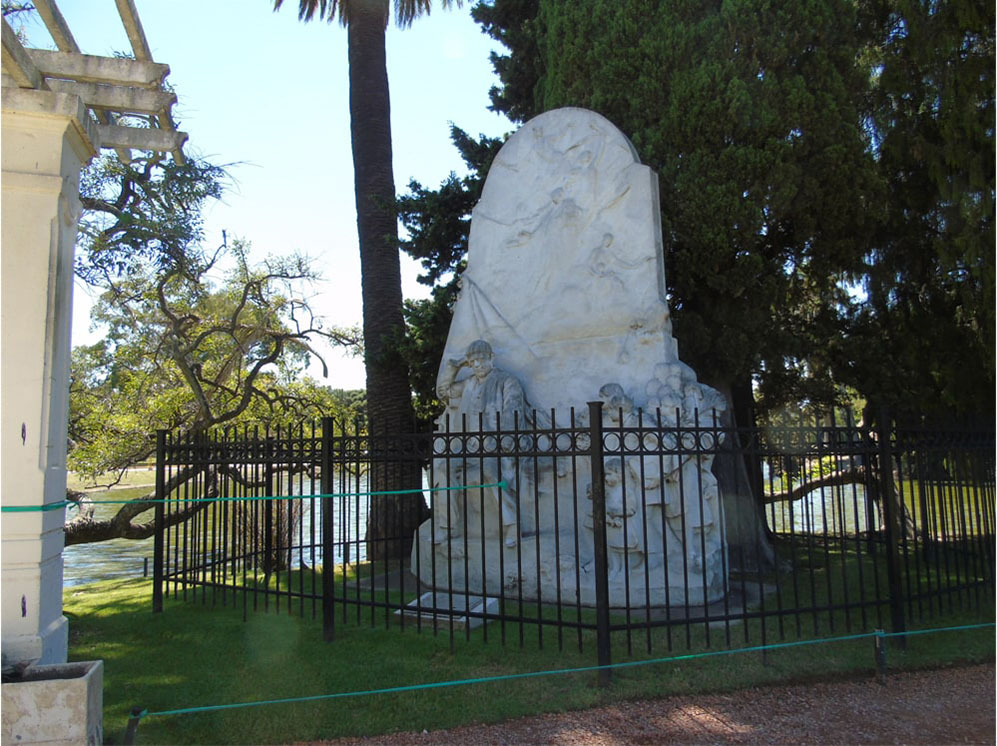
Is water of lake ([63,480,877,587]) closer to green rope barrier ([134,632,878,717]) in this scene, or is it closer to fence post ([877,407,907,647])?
fence post ([877,407,907,647])

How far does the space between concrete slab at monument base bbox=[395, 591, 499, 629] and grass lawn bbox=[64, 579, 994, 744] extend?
193 mm

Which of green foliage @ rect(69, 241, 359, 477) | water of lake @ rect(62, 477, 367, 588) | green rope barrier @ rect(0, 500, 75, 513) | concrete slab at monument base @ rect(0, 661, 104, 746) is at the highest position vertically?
green foliage @ rect(69, 241, 359, 477)

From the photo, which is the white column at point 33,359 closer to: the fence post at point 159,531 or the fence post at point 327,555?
the fence post at point 327,555

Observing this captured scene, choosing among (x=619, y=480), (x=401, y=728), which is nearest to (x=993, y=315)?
(x=619, y=480)

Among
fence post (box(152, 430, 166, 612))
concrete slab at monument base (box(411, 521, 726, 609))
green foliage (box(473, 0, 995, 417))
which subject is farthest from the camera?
green foliage (box(473, 0, 995, 417))

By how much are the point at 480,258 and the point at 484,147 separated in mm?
3297

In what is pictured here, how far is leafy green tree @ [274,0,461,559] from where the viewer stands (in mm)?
11289

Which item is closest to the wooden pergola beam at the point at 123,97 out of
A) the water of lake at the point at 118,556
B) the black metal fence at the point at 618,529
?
the black metal fence at the point at 618,529

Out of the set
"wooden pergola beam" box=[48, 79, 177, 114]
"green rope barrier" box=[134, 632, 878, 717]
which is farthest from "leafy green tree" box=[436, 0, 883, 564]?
"wooden pergola beam" box=[48, 79, 177, 114]

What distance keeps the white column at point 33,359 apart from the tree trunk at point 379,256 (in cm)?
645

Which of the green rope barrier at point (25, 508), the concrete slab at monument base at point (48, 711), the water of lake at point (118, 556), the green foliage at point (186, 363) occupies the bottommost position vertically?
the water of lake at point (118, 556)

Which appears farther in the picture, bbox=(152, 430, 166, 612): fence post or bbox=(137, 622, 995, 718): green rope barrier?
bbox=(152, 430, 166, 612): fence post

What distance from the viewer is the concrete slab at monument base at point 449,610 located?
5.70 metres

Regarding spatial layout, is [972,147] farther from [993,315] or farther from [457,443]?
[457,443]
